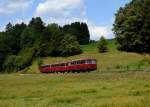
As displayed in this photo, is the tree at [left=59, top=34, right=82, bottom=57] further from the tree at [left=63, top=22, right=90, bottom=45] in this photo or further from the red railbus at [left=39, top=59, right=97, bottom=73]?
the red railbus at [left=39, top=59, right=97, bottom=73]

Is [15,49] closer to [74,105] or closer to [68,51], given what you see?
[68,51]

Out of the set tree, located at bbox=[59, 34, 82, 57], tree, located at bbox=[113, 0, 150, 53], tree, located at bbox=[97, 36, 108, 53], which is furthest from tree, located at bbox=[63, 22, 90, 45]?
tree, located at bbox=[113, 0, 150, 53]

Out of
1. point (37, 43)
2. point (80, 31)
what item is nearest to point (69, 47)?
point (37, 43)

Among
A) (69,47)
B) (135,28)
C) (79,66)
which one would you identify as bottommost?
(79,66)

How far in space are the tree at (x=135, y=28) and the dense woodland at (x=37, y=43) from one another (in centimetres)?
2619

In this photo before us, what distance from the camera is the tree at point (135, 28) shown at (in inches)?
4215

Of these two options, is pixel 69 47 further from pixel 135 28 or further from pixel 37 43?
pixel 135 28

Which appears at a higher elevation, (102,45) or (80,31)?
(80,31)

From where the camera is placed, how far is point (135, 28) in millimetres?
107938

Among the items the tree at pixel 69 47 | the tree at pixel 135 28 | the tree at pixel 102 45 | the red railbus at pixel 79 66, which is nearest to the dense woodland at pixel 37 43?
the tree at pixel 69 47

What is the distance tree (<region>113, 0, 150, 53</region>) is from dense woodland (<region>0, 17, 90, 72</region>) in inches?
1031

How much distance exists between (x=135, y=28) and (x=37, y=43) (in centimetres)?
4617

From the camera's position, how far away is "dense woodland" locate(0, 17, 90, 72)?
137762 millimetres

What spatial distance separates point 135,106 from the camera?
79.1 ft
